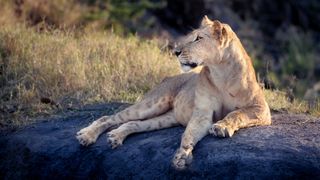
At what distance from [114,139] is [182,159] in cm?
98

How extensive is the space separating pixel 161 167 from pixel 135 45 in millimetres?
4462

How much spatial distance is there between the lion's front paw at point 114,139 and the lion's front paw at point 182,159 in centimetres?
84

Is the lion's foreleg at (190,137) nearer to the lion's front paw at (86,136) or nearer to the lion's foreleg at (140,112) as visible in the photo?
the lion's foreleg at (140,112)

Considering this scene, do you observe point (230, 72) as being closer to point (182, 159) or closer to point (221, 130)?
point (221, 130)

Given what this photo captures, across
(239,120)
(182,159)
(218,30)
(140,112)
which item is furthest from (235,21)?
(182,159)

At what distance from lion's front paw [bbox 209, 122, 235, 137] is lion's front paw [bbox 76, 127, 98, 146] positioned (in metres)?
1.32

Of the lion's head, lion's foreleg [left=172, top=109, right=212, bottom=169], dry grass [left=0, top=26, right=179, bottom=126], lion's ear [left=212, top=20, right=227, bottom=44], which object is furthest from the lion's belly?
dry grass [left=0, top=26, right=179, bottom=126]

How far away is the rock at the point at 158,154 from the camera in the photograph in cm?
622

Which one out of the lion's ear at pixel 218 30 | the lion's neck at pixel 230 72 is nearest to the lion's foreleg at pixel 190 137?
the lion's neck at pixel 230 72

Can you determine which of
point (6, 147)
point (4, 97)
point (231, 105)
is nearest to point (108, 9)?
point (4, 97)

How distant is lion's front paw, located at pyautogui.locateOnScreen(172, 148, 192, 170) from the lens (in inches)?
253

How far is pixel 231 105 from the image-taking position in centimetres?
695

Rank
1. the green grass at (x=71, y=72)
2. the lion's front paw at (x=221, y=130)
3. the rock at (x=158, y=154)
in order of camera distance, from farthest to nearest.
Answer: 1. the green grass at (x=71, y=72)
2. the lion's front paw at (x=221, y=130)
3. the rock at (x=158, y=154)

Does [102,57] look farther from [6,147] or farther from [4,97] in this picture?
[6,147]
